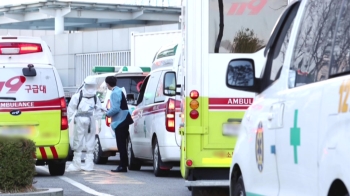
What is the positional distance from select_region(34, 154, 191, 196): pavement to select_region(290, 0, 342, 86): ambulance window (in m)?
6.52

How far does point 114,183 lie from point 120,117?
2.79 metres

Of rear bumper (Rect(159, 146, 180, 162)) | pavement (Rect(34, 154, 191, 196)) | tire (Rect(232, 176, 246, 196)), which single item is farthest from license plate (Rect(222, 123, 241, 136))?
rear bumper (Rect(159, 146, 180, 162))

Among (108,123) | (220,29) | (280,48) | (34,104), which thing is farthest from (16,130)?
(280,48)

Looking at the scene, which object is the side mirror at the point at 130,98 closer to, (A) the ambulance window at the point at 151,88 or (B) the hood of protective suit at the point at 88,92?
(B) the hood of protective suit at the point at 88,92

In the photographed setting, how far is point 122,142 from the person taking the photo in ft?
54.5

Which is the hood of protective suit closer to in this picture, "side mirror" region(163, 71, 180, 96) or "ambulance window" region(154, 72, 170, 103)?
"ambulance window" region(154, 72, 170, 103)

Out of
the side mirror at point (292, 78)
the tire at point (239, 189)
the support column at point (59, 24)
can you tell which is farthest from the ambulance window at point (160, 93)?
Answer: the support column at point (59, 24)

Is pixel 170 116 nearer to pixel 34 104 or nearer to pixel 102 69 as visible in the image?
pixel 34 104

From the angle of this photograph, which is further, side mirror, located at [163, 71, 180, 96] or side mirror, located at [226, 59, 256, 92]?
side mirror, located at [163, 71, 180, 96]

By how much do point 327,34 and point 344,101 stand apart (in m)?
0.74

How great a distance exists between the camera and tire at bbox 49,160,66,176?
50.6 feet

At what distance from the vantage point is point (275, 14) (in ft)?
34.7

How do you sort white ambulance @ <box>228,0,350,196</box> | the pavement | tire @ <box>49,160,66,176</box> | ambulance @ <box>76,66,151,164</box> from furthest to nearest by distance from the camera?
1. ambulance @ <box>76,66,151,164</box>
2. tire @ <box>49,160,66,176</box>
3. the pavement
4. white ambulance @ <box>228,0,350,196</box>

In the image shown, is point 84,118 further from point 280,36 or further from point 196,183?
point 280,36
